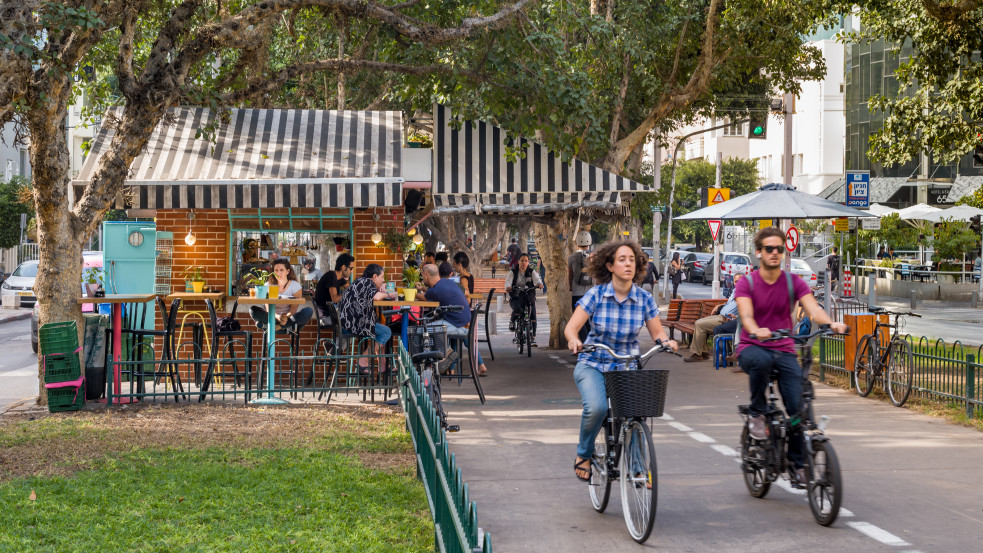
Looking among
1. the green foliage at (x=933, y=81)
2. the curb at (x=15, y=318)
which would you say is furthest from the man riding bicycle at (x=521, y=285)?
the curb at (x=15, y=318)

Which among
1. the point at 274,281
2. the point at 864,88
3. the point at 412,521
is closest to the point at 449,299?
the point at 274,281

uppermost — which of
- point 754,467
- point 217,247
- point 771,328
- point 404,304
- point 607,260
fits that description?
point 217,247

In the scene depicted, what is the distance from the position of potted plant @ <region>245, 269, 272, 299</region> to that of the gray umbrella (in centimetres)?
668

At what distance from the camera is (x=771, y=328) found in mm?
7570

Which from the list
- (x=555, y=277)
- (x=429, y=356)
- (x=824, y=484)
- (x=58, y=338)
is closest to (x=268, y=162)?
(x=58, y=338)

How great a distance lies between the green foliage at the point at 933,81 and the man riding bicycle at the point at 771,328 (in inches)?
392

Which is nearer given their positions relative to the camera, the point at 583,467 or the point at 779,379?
the point at 583,467

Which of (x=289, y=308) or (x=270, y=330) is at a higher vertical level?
(x=289, y=308)

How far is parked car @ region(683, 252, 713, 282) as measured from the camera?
5512 cm

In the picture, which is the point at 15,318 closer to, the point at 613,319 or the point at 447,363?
the point at 447,363

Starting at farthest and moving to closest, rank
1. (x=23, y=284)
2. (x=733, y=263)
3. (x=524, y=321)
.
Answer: (x=733, y=263)
(x=23, y=284)
(x=524, y=321)

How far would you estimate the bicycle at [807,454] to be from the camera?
672 cm

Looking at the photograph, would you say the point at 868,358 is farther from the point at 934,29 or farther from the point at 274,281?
the point at 274,281

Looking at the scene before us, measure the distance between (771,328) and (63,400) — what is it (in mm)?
7766
